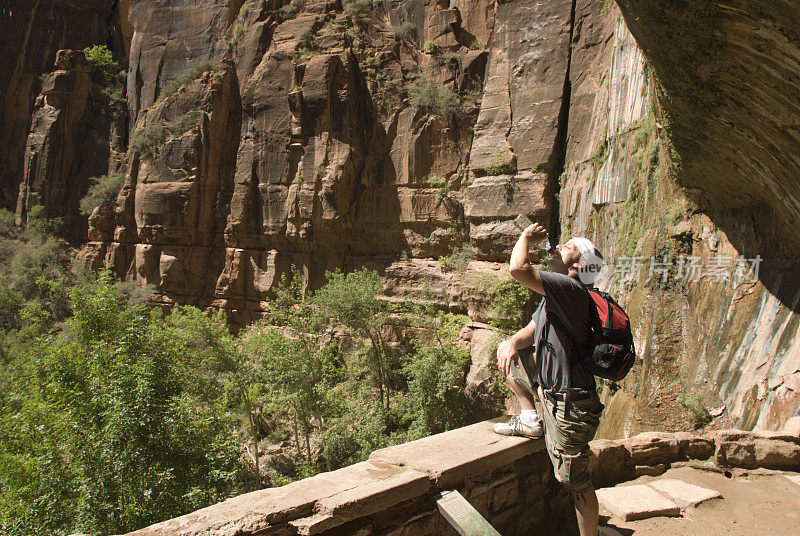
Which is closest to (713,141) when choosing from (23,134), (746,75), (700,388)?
(746,75)

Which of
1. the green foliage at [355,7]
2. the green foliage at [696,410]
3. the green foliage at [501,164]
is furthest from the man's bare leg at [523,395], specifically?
the green foliage at [355,7]

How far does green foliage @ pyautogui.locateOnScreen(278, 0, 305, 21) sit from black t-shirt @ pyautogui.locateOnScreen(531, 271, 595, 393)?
24.8m

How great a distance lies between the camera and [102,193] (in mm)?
26453

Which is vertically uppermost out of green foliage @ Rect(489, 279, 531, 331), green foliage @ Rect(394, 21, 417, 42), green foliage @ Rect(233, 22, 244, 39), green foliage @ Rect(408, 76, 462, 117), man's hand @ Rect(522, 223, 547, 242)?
green foliage @ Rect(233, 22, 244, 39)

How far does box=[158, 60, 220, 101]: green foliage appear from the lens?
78.5ft

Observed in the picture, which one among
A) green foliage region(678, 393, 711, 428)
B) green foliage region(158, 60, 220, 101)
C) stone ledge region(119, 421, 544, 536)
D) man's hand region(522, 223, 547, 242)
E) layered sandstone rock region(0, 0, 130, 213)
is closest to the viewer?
stone ledge region(119, 421, 544, 536)

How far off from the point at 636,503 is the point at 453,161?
17488mm

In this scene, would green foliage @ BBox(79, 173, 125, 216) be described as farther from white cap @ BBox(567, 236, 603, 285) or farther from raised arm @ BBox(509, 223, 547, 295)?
white cap @ BBox(567, 236, 603, 285)

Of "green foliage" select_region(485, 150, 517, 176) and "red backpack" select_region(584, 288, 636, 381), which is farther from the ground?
"green foliage" select_region(485, 150, 517, 176)

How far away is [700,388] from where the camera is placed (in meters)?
7.13

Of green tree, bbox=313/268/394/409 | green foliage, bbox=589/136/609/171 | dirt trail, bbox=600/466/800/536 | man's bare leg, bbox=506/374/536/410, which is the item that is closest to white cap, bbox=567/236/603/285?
man's bare leg, bbox=506/374/536/410

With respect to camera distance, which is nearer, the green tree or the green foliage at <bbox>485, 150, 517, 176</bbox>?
the green foliage at <bbox>485, 150, 517, 176</bbox>

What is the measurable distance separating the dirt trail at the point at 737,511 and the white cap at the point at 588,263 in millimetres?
1974

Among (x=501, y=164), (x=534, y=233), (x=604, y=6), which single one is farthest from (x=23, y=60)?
(x=534, y=233)
